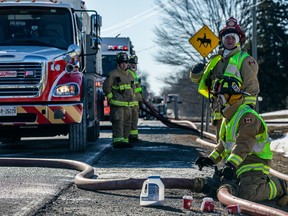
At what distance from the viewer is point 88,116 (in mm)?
14023

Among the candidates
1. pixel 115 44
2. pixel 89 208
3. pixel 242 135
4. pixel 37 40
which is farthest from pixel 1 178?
pixel 115 44

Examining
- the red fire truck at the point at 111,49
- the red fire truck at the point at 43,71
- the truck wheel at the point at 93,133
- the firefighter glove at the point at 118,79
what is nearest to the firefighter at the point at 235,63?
the red fire truck at the point at 43,71

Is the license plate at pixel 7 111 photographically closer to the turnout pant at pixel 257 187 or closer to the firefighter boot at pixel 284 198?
the turnout pant at pixel 257 187

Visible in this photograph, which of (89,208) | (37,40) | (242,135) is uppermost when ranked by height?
(37,40)

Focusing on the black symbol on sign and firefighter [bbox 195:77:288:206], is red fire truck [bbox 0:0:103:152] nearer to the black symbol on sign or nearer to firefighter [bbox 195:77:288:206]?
the black symbol on sign

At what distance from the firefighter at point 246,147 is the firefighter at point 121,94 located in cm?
695

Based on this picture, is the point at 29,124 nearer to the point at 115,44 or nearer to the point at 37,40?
the point at 37,40

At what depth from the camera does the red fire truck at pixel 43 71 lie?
491 inches

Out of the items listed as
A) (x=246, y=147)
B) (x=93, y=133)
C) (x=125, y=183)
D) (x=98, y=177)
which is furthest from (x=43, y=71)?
(x=246, y=147)

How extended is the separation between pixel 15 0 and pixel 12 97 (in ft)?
6.84

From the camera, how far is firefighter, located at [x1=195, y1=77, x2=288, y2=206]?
297 inches

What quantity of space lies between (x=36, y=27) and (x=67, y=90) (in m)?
1.46

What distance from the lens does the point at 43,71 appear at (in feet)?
40.8

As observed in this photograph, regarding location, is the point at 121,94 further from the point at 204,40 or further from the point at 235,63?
the point at 235,63
